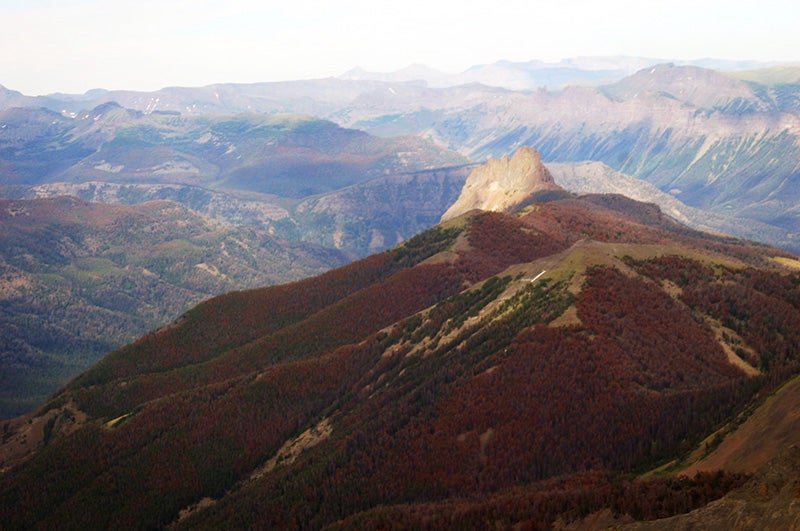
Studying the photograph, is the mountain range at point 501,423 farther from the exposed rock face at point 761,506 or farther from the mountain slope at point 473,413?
the mountain slope at point 473,413

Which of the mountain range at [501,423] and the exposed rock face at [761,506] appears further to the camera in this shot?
the mountain range at [501,423]

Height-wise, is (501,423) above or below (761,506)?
below

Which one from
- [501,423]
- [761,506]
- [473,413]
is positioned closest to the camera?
[761,506]

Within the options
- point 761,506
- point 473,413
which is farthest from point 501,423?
point 761,506

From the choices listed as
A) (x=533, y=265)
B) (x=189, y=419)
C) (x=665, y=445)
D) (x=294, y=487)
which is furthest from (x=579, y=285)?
(x=189, y=419)

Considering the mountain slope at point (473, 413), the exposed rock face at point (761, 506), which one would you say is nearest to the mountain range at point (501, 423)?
the exposed rock face at point (761, 506)

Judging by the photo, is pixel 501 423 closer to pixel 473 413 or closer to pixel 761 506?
pixel 473 413
